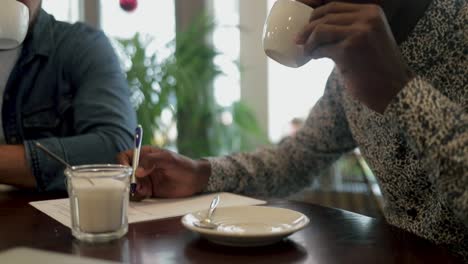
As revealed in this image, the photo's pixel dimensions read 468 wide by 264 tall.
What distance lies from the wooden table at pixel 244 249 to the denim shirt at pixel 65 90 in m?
0.55

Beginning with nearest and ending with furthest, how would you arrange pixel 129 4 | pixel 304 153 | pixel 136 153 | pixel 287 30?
pixel 287 30 < pixel 136 153 < pixel 304 153 < pixel 129 4

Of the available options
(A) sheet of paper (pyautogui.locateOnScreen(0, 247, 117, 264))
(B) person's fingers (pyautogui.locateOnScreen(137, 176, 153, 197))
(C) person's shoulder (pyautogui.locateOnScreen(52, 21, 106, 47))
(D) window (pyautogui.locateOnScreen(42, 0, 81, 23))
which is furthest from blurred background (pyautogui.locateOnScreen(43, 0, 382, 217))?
(A) sheet of paper (pyautogui.locateOnScreen(0, 247, 117, 264))

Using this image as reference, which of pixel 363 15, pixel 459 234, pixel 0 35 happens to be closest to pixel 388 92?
pixel 363 15

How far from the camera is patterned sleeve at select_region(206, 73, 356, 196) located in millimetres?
1385

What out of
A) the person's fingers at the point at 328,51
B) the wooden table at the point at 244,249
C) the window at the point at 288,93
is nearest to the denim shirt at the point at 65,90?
the wooden table at the point at 244,249

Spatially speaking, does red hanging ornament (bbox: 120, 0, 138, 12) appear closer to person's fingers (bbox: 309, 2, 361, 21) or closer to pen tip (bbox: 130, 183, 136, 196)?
pen tip (bbox: 130, 183, 136, 196)

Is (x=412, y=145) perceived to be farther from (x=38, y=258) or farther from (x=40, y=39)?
(x=40, y=39)

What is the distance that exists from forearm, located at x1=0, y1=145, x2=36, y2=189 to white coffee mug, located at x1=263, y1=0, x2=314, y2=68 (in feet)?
2.03

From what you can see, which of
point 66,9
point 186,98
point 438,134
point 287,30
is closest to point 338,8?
point 287,30

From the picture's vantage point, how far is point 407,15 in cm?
115

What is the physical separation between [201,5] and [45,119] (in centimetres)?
170

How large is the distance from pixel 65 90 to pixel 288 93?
72.4 inches

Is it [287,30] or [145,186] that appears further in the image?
[145,186]

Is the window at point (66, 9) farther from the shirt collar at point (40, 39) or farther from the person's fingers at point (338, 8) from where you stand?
the person's fingers at point (338, 8)
